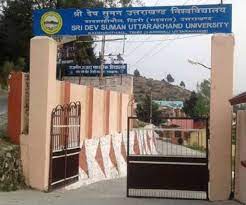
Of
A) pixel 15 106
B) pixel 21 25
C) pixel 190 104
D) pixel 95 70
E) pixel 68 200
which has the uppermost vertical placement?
pixel 21 25

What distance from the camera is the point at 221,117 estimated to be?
16.2m

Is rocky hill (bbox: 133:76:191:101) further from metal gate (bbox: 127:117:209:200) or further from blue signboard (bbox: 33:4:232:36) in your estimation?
metal gate (bbox: 127:117:209:200)

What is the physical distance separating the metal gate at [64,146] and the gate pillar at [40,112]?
280 millimetres

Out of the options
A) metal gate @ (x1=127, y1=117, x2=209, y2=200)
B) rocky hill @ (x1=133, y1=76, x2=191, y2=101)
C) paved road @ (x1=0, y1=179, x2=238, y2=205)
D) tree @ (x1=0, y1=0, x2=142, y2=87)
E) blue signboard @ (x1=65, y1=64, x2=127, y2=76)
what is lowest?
paved road @ (x1=0, y1=179, x2=238, y2=205)

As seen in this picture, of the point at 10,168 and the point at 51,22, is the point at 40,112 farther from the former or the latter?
the point at 51,22

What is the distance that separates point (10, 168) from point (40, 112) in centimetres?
166

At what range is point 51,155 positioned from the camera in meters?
16.8

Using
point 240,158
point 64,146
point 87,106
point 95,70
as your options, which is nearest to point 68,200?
A: point 64,146

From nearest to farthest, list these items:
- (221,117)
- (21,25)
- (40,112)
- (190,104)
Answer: (221,117) < (40,112) < (21,25) < (190,104)

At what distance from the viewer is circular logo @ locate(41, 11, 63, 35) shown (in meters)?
17.2

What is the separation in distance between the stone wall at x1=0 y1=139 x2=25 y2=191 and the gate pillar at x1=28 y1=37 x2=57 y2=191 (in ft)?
1.01

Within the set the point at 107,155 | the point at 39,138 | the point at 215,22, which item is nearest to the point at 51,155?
the point at 39,138

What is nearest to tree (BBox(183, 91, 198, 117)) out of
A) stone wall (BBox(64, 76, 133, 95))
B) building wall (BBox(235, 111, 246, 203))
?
stone wall (BBox(64, 76, 133, 95))

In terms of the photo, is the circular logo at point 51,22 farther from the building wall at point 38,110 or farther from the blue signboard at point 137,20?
the building wall at point 38,110
